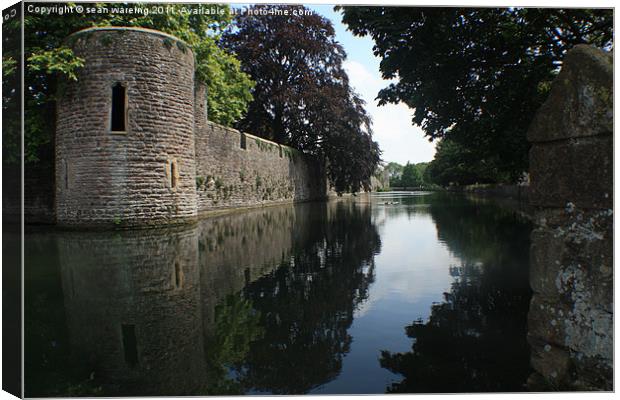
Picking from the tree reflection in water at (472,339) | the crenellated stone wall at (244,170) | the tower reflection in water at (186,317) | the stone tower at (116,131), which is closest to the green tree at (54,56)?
the stone tower at (116,131)

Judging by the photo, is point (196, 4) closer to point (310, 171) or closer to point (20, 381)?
point (20, 381)

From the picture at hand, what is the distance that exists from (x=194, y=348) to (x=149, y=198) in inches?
346

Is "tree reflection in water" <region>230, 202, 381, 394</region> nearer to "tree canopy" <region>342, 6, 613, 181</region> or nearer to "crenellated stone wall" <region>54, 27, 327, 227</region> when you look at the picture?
"tree canopy" <region>342, 6, 613, 181</region>

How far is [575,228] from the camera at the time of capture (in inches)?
90.4

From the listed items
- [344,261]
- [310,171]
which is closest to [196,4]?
[344,261]

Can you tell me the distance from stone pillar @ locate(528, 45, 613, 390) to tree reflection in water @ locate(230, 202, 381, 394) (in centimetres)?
124

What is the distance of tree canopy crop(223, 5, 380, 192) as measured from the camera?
62.0ft

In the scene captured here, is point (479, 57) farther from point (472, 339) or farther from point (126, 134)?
point (126, 134)

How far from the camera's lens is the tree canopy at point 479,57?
14.3ft

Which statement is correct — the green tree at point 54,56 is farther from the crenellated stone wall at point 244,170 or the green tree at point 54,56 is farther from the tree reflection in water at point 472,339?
the tree reflection in water at point 472,339

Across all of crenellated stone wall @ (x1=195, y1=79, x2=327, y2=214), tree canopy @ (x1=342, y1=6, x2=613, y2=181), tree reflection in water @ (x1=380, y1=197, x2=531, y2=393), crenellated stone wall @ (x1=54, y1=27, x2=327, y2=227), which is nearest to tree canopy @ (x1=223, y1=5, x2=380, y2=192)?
crenellated stone wall @ (x1=195, y1=79, x2=327, y2=214)

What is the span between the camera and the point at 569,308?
2.33 metres

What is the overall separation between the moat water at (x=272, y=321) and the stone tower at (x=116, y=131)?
314 centimetres

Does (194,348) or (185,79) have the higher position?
(185,79)
